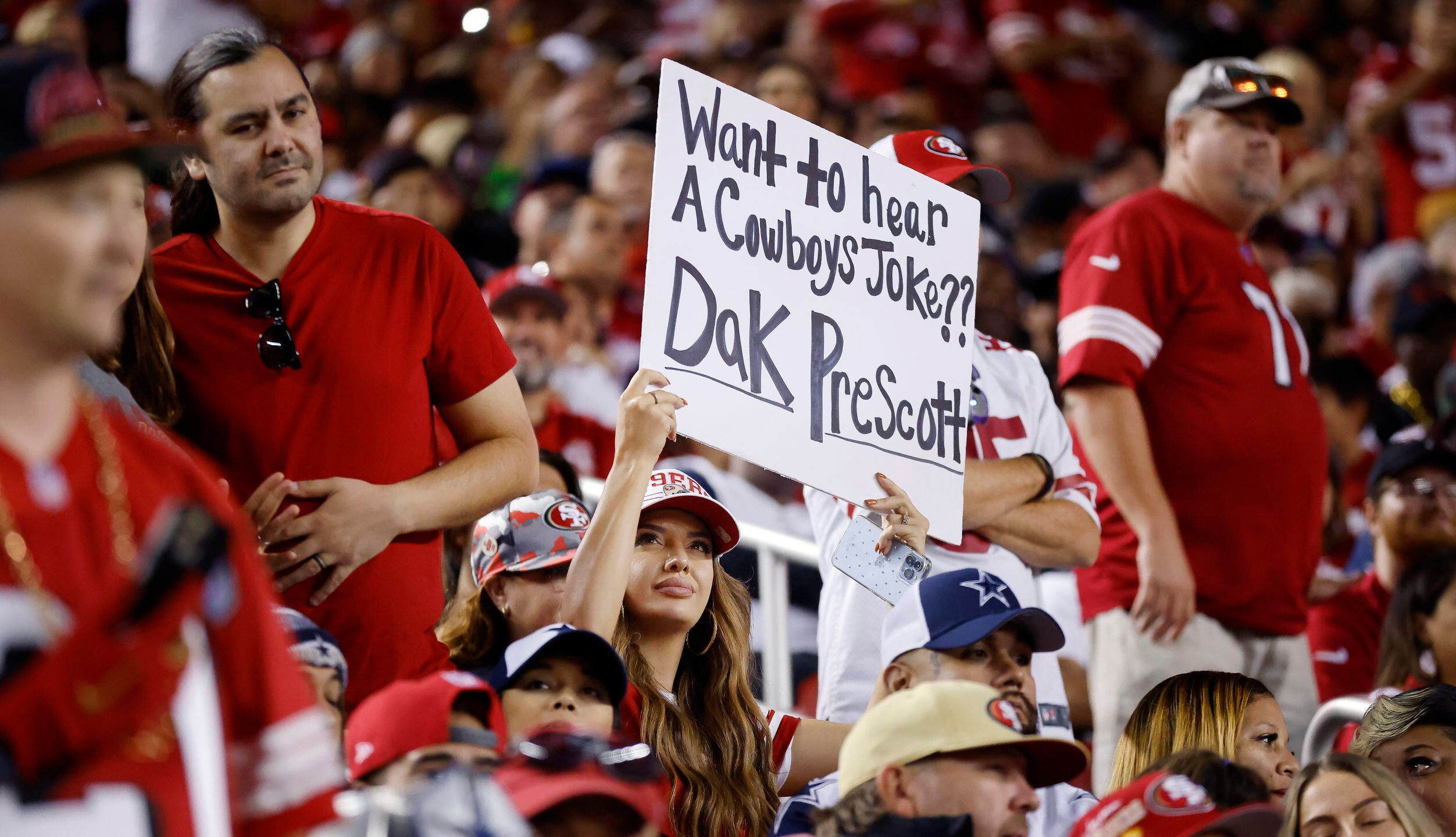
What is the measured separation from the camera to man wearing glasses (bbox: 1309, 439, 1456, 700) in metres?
5.68

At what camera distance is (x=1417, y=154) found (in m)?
9.57

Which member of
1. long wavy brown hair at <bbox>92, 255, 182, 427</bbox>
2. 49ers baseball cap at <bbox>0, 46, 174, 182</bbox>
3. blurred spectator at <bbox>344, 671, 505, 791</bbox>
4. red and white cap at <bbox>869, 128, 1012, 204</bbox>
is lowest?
blurred spectator at <bbox>344, 671, 505, 791</bbox>

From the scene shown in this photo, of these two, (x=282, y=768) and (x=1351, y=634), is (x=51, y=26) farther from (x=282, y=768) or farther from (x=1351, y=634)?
(x=282, y=768)

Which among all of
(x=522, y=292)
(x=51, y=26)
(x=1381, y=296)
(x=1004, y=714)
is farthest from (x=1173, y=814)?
(x=1381, y=296)

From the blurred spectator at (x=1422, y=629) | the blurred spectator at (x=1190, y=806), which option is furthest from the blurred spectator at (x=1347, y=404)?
the blurred spectator at (x=1190, y=806)

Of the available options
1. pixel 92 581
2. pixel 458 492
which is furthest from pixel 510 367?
pixel 92 581

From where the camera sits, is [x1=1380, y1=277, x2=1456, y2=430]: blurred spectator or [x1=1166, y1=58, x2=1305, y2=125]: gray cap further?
Answer: [x1=1380, y1=277, x2=1456, y2=430]: blurred spectator

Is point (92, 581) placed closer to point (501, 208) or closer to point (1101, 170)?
point (501, 208)

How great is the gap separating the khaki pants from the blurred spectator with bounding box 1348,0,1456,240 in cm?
509

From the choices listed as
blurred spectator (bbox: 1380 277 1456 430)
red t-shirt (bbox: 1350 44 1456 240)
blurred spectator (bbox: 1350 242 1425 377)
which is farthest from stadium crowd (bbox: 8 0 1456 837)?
red t-shirt (bbox: 1350 44 1456 240)

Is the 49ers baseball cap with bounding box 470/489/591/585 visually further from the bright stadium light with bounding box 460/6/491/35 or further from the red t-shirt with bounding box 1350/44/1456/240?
the red t-shirt with bounding box 1350/44/1456/240

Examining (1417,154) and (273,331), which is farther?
(1417,154)

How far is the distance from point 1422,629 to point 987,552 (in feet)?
5.52

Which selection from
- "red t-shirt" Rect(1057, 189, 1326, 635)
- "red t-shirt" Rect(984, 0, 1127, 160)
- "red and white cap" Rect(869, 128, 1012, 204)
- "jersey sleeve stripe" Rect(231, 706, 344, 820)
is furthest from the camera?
"red t-shirt" Rect(984, 0, 1127, 160)
